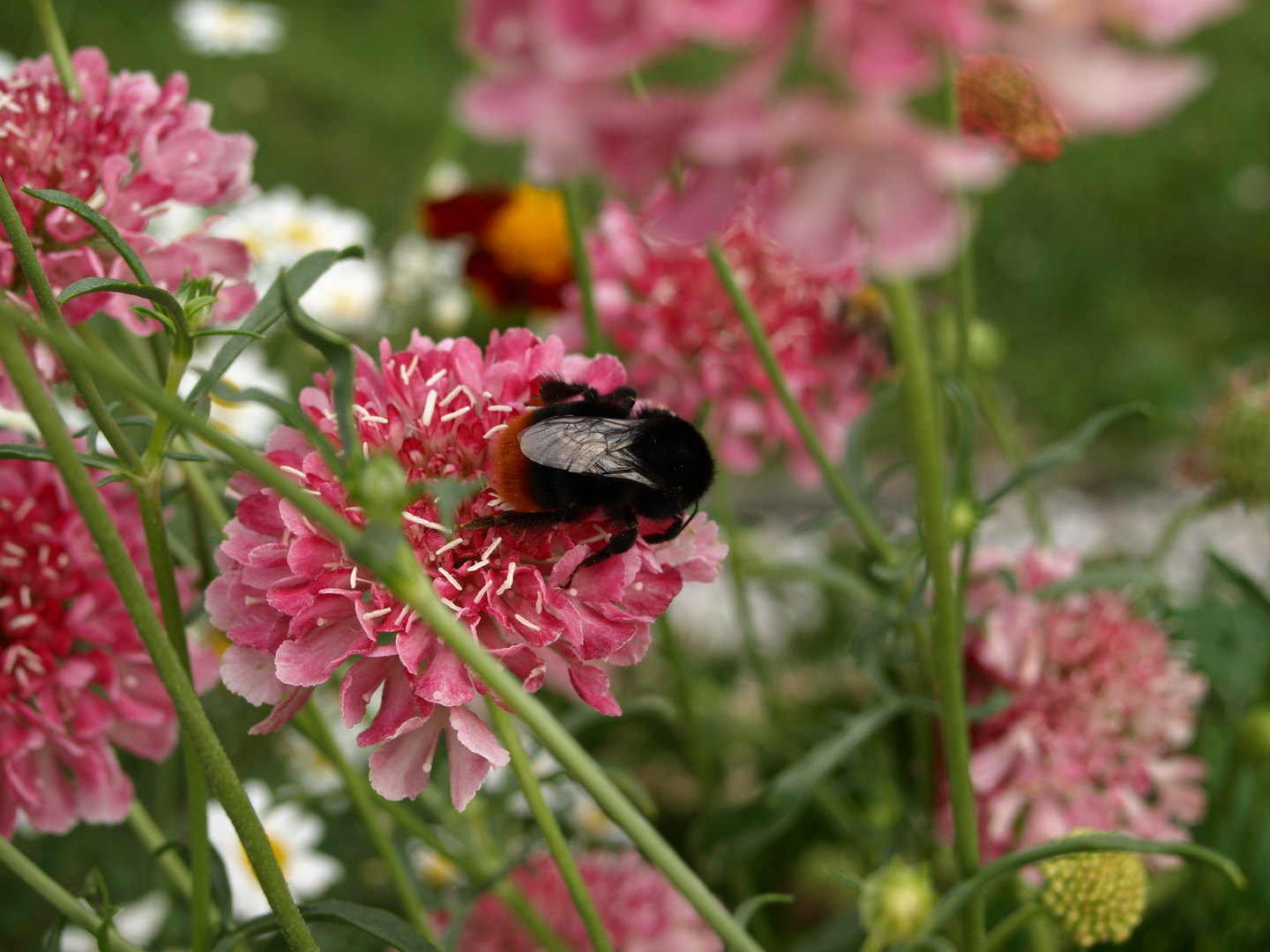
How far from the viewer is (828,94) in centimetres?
35

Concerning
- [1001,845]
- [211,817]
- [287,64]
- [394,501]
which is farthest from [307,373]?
[287,64]

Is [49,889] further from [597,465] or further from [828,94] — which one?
[828,94]

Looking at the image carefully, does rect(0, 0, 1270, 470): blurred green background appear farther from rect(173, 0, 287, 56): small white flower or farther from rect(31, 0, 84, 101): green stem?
rect(31, 0, 84, 101): green stem

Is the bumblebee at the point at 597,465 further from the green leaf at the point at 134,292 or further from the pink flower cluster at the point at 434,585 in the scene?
the green leaf at the point at 134,292

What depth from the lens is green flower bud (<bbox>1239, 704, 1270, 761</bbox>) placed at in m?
0.84

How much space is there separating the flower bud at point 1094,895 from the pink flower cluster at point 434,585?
0.33 meters

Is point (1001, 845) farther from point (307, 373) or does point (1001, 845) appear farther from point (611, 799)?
point (307, 373)

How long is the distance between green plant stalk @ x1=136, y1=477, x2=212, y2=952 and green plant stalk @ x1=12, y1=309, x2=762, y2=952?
0.13 metres

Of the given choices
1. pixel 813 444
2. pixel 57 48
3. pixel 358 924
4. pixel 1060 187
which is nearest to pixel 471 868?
pixel 358 924

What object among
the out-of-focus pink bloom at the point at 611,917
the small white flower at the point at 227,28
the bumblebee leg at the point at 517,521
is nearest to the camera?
the bumblebee leg at the point at 517,521

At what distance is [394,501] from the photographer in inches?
16.7

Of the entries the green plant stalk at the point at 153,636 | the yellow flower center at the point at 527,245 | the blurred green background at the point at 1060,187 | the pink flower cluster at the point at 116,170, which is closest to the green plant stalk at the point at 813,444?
the pink flower cluster at the point at 116,170

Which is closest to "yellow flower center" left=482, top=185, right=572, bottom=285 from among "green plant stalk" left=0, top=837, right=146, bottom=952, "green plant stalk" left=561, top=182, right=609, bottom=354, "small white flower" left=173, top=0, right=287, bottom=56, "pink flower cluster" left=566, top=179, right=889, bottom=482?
"pink flower cluster" left=566, top=179, right=889, bottom=482

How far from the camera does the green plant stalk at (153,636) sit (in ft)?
1.38
